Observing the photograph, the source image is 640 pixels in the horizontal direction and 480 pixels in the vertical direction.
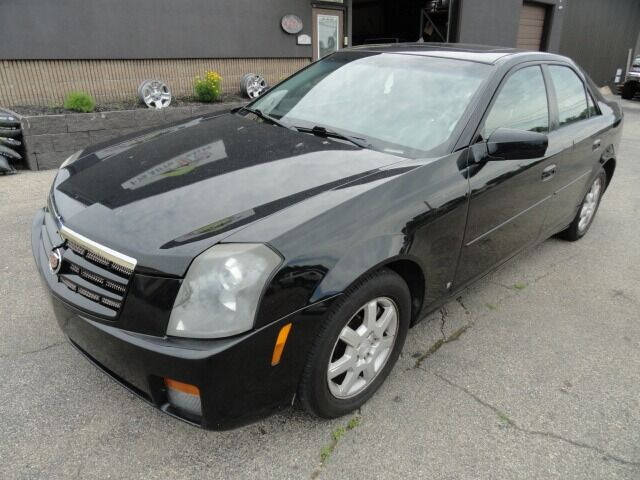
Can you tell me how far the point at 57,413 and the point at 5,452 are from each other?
0.83ft

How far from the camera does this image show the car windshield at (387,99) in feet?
8.62

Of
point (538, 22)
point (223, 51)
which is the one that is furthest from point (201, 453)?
point (538, 22)

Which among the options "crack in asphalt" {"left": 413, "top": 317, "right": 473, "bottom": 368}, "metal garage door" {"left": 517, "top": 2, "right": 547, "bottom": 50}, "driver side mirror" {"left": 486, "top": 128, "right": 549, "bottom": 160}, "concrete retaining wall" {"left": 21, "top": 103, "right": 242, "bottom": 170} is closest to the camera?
"driver side mirror" {"left": 486, "top": 128, "right": 549, "bottom": 160}

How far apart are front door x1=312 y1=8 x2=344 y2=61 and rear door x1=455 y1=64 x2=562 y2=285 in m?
7.48

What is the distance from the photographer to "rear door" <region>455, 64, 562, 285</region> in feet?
8.66

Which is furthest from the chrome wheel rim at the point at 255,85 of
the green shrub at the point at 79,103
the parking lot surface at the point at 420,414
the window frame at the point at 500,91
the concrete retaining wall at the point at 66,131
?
the window frame at the point at 500,91

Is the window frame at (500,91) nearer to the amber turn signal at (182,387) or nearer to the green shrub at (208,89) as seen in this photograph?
the amber turn signal at (182,387)

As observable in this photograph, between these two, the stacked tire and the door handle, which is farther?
the stacked tire

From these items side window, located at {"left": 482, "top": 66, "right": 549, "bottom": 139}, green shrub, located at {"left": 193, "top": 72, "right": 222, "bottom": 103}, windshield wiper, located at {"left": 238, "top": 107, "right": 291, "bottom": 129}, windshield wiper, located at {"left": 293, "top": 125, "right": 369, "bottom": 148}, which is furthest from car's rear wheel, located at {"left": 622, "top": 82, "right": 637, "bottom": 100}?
windshield wiper, located at {"left": 293, "top": 125, "right": 369, "bottom": 148}

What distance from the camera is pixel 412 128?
2.65 metres

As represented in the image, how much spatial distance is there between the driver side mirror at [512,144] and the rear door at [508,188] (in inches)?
2.7

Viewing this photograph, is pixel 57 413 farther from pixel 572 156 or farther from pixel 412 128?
pixel 572 156

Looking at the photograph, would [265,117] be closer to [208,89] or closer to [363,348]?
[363,348]

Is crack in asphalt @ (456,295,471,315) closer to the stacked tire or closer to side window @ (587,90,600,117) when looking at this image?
side window @ (587,90,600,117)
